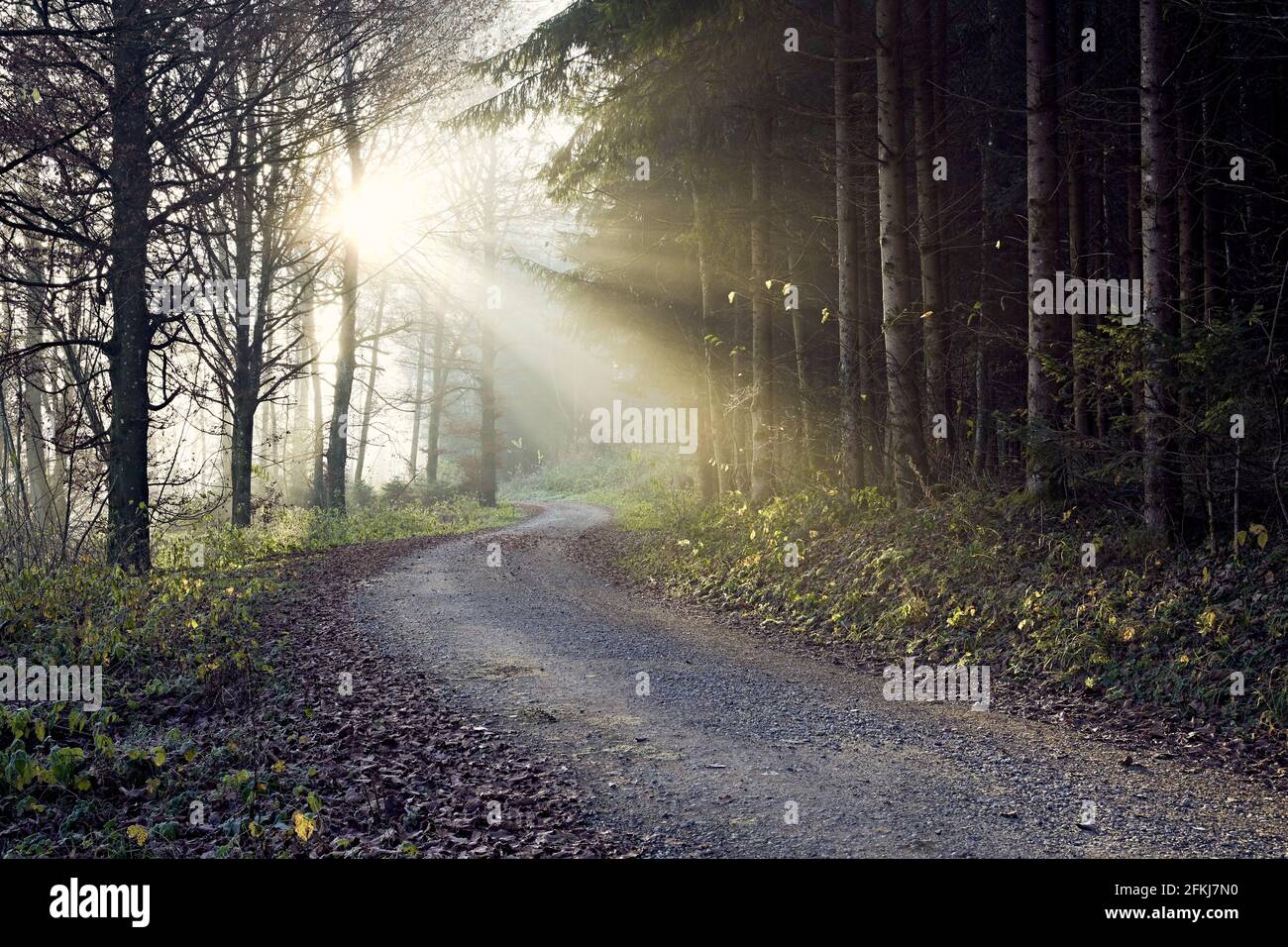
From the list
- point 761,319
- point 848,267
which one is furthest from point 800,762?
point 761,319

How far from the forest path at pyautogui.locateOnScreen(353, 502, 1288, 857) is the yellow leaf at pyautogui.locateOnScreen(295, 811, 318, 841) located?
1.58m

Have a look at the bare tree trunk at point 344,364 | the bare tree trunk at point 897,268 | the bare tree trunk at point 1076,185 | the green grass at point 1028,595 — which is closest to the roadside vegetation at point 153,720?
the green grass at point 1028,595

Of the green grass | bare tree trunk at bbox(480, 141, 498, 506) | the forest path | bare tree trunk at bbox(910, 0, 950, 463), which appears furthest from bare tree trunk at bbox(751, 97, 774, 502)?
bare tree trunk at bbox(480, 141, 498, 506)

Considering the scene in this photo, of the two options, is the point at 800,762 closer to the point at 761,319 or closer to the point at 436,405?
the point at 761,319

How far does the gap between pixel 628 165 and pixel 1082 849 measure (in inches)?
636

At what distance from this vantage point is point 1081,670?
24.9 ft

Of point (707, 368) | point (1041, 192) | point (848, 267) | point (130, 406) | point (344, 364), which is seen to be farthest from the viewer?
point (344, 364)

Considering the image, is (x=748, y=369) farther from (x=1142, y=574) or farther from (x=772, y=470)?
(x=1142, y=574)

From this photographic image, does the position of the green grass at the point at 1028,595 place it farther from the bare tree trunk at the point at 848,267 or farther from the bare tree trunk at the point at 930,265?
the bare tree trunk at the point at 930,265

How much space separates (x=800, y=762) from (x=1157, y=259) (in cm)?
669

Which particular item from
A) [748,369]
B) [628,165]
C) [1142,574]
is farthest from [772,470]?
[1142,574]

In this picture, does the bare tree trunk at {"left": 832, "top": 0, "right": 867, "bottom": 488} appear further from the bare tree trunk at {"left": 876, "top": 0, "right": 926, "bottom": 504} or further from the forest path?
the forest path

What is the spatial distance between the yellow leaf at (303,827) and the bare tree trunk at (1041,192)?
8.86 m

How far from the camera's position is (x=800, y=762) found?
5.88m
